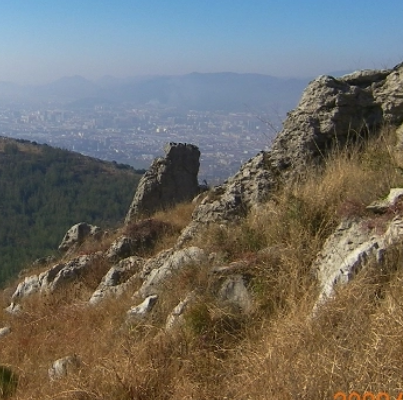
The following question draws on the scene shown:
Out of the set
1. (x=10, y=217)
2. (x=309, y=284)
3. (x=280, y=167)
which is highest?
(x=280, y=167)

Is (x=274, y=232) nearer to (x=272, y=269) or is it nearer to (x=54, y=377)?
(x=272, y=269)

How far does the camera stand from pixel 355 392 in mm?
3148

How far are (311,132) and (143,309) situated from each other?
443 centimetres

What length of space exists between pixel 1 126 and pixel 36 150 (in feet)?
367

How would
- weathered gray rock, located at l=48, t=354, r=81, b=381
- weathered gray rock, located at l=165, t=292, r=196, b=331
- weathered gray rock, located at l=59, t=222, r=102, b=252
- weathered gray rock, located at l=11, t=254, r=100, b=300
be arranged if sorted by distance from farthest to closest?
weathered gray rock, located at l=59, t=222, r=102, b=252
weathered gray rock, located at l=11, t=254, r=100, b=300
weathered gray rock, located at l=165, t=292, r=196, b=331
weathered gray rock, located at l=48, t=354, r=81, b=381

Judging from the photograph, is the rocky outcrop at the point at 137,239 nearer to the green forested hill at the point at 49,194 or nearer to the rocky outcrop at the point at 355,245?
the rocky outcrop at the point at 355,245

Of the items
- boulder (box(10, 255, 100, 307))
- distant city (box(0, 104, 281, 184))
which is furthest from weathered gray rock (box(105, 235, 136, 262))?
distant city (box(0, 104, 281, 184))

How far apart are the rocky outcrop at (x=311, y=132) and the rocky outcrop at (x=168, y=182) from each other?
6314 mm

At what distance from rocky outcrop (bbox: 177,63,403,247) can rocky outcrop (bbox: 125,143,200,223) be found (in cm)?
631

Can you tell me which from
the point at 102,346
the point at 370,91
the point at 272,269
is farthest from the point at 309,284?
the point at 370,91

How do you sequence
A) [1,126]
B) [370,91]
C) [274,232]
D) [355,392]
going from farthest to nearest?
1. [1,126]
2. [370,91]
3. [274,232]
4. [355,392]

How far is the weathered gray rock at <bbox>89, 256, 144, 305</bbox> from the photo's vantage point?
25.5ft

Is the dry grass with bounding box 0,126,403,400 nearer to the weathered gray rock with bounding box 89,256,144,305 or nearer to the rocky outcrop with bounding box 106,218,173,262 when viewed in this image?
the weathered gray rock with bounding box 89,256,144,305

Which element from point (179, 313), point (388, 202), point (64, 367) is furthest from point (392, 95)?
point (64, 367)
